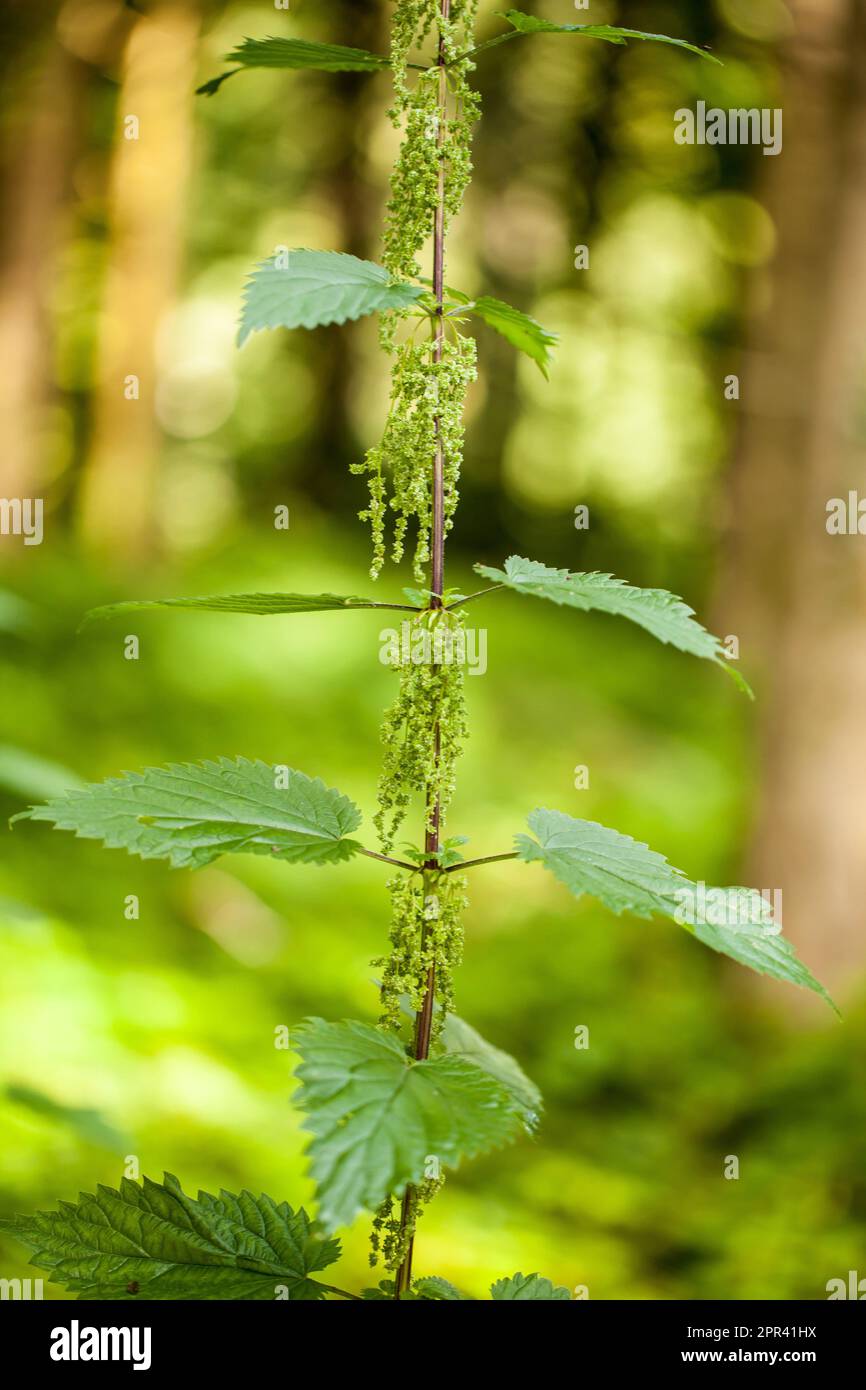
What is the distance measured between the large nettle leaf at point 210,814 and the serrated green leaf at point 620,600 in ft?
1.07

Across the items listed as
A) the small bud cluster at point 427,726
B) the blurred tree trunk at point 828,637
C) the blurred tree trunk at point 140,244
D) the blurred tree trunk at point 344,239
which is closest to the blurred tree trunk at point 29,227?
the blurred tree trunk at point 140,244

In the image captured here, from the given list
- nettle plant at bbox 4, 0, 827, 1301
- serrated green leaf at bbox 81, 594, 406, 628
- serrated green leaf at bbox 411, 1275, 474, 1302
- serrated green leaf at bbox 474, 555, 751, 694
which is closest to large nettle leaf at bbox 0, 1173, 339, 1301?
nettle plant at bbox 4, 0, 827, 1301

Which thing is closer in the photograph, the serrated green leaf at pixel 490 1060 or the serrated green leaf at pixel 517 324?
the serrated green leaf at pixel 517 324

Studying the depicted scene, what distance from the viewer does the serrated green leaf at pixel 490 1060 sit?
1.33m

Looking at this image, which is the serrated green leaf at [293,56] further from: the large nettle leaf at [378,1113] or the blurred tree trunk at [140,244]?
the blurred tree trunk at [140,244]

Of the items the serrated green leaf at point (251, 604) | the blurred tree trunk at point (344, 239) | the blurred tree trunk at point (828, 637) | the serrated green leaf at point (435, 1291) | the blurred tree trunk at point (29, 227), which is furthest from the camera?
the blurred tree trunk at point (344, 239)

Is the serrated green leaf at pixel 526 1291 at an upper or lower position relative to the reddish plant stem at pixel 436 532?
lower

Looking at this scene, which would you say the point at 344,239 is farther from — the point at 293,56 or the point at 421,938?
the point at 421,938

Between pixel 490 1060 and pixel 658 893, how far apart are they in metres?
0.41

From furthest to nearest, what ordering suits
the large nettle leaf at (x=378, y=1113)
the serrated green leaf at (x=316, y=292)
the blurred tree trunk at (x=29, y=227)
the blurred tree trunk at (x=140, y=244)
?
the blurred tree trunk at (x=140, y=244) → the blurred tree trunk at (x=29, y=227) → the serrated green leaf at (x=316, y=292) → the large nettle leaf at (x=378, y=1113)

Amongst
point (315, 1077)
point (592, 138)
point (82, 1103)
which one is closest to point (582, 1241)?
point (82, 1103)
